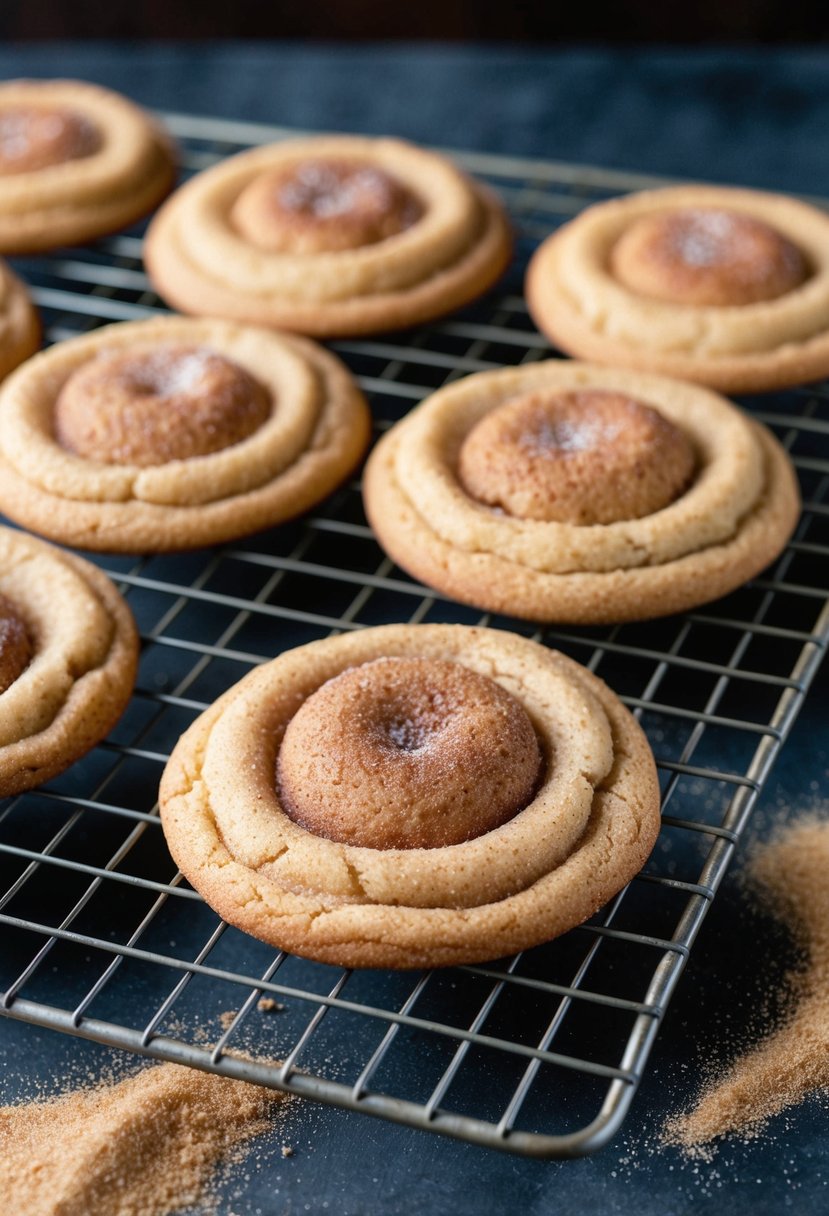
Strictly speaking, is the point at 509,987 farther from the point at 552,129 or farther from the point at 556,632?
the point at 552,129

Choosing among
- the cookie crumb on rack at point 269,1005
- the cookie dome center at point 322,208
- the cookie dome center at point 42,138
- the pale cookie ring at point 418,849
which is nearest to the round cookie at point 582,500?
the pale cookie ring at point 418,849

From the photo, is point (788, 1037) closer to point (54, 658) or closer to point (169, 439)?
point (54, 658)

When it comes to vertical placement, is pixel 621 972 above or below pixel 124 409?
below

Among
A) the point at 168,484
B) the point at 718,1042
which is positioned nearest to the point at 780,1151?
the point at 718,1042

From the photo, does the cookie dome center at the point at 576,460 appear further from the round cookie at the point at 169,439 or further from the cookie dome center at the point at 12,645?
the cookie dome center at the point at 12,645

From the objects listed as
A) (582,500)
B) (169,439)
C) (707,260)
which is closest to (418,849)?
(582,500)

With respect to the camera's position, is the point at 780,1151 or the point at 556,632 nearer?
the point at 780,1151
